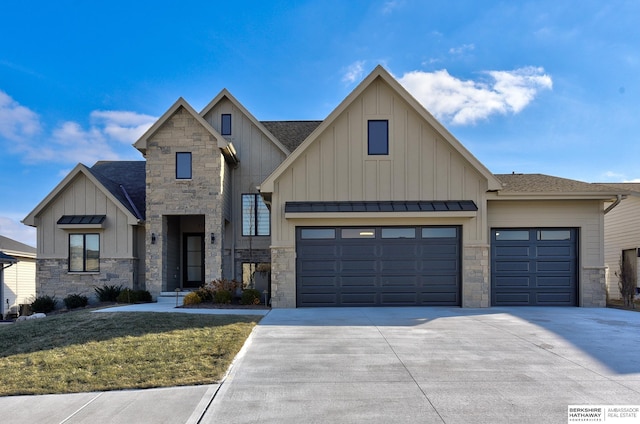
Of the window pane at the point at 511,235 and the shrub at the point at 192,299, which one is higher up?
the window pane at the point at 511,235

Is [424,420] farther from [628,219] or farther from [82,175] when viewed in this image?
[628,219]

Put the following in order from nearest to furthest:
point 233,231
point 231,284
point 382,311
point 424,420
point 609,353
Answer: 1. point 424,420
2. point 609,353
3. point 382,311
4. point 231,284
5. point 233,231

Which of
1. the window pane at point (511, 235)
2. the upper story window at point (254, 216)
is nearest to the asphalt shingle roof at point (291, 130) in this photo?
the upper story window at point (254, 216)

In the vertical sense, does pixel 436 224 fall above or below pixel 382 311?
above

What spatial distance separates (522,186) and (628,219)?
29.2 feet

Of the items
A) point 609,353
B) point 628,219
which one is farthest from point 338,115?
point 628,219

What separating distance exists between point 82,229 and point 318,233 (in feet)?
33.4

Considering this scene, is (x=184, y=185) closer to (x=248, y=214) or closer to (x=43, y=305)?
(x=248, y=214)

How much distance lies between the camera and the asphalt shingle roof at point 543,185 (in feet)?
44.6

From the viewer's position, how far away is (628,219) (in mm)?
19438

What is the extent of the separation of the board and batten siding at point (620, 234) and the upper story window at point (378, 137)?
12.3m

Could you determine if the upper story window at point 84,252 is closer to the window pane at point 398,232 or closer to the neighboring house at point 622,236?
the window pane at point 398,232

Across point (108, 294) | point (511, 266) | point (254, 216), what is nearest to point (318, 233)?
point (254, 216)

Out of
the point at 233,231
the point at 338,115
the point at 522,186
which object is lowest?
the point at 233,231
